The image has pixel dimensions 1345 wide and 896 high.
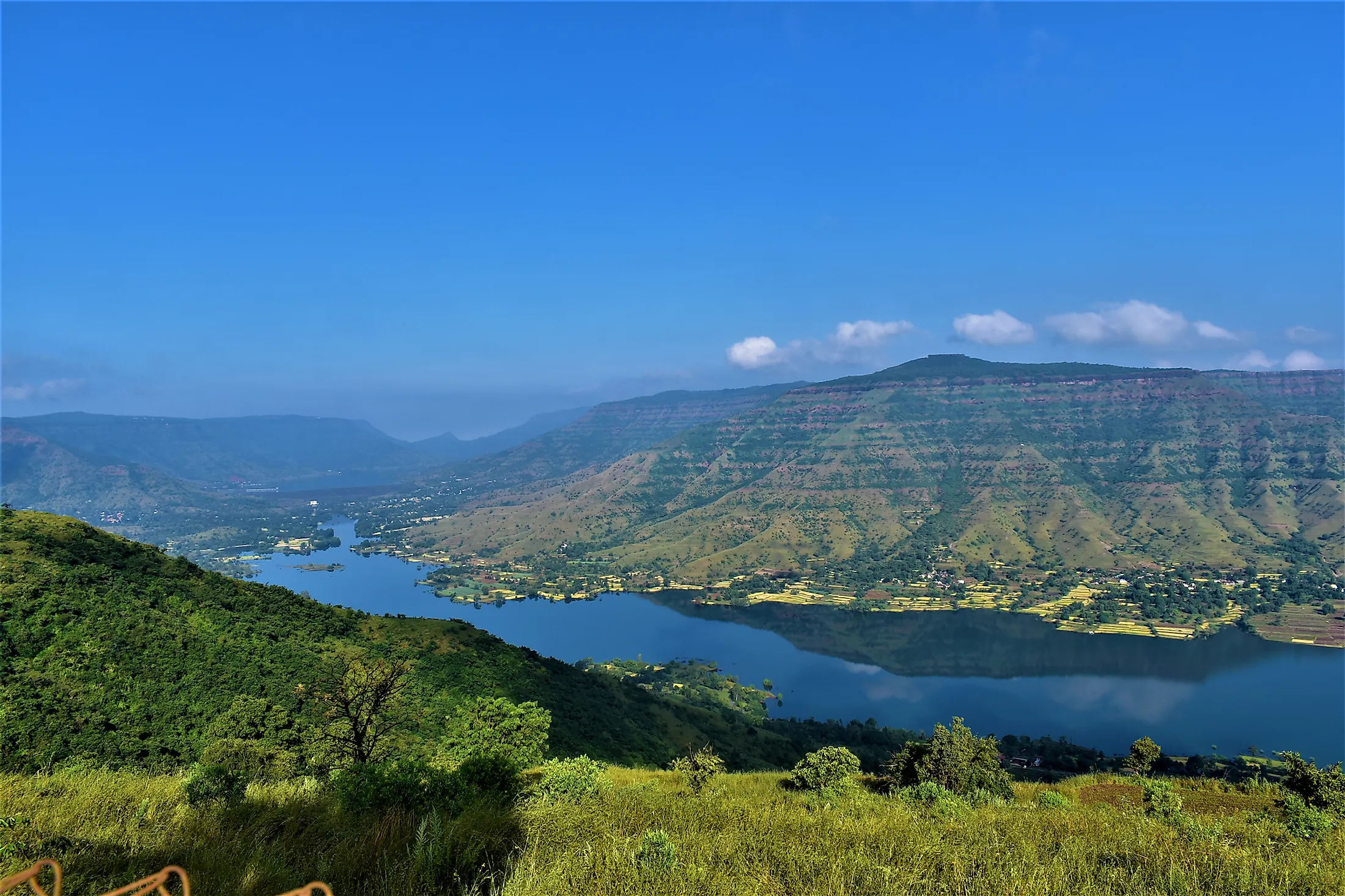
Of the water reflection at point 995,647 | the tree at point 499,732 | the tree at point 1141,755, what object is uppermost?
the tree at point 499,732

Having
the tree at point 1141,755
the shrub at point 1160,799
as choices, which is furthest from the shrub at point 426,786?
the tree at point 1141,755

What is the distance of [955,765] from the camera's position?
2262 centimetres

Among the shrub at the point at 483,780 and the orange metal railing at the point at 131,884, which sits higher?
the orange metal railing at the point at 131,884

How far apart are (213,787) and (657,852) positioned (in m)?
7.88

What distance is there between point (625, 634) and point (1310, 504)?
619ft

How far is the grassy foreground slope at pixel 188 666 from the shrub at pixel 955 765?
20079mm

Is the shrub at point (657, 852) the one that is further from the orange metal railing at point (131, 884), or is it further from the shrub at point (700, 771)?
the shrub at point (700, 771)

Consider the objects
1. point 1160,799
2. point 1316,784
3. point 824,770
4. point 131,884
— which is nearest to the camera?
point 131,884

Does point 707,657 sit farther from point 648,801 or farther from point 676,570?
point 648,801

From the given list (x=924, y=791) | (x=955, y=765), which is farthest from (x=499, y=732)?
(x=955, y=765)

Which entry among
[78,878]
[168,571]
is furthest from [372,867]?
[168,571]

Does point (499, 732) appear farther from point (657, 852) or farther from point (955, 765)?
point (657, 852)

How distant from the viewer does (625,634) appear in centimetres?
13325

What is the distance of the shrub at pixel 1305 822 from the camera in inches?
320
